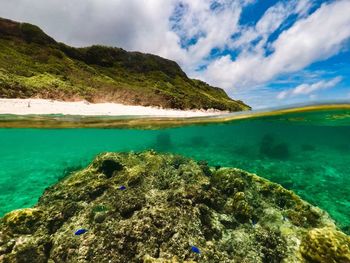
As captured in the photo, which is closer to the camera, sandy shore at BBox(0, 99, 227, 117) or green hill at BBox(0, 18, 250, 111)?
sandy shore at BBox(0, 99, 227, 117)

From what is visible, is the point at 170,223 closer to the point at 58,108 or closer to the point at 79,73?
the point at 58,108

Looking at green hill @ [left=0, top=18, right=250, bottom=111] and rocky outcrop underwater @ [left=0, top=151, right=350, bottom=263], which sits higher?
green hill @ [left=0, top=18, right=250, bottom=111]

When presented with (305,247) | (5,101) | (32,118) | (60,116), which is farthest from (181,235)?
(5,101)

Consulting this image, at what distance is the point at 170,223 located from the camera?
8.48 metres

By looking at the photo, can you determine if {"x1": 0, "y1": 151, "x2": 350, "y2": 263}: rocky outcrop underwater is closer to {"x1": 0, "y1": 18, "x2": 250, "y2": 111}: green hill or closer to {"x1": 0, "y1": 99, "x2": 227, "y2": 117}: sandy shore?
{"x1": 0, "y1": 99, "x2": 227, "y2": 117}: sandy shore

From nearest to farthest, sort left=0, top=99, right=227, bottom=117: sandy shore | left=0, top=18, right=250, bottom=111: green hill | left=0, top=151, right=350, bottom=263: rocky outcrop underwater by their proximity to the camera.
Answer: left=0, top=151, right=350, bottom=263: rocky outcrop underwater < left=0, top=99, right=227, bottom=117: sandy shore < left=0, top=18, right=250, bottom=111: green hill

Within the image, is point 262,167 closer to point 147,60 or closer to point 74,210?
point 74,210

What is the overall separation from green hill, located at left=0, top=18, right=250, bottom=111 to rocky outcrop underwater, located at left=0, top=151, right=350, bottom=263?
14.2 m

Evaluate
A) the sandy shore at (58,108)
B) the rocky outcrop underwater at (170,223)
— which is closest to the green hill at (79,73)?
the sandy shore at (58,108)

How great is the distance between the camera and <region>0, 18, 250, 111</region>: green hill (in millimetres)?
24922

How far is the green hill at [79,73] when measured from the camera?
81.8 ft

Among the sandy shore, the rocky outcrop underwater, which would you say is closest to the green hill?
the sandy shore

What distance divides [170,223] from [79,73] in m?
33.6

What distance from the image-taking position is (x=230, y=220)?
9578mm
